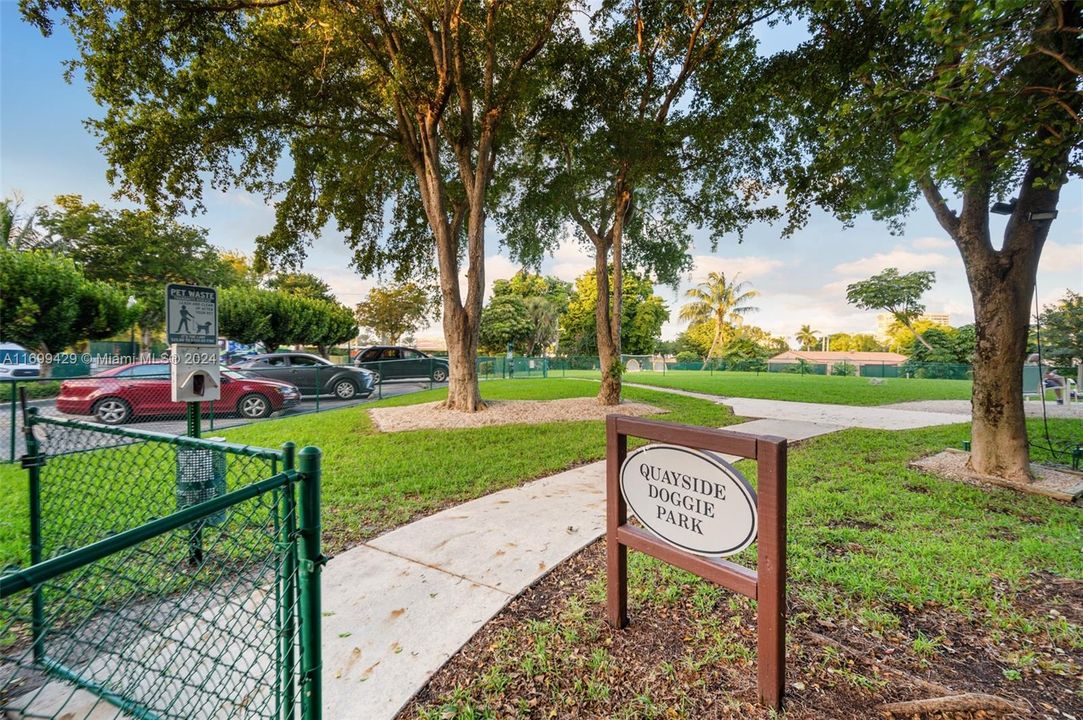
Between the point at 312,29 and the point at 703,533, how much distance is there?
9474 millimetres

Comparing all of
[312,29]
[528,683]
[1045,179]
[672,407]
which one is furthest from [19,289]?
[1045,179]

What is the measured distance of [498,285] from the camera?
144 ft

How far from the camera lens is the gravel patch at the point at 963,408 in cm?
1028

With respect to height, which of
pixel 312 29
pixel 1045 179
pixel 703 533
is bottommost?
pixel 703 533

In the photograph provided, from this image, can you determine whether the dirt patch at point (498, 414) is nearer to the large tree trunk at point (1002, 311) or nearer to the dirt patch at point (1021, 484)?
the dirt patch at point (1021, 484)

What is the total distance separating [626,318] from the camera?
42094mm

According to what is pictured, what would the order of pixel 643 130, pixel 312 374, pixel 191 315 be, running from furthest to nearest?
pixel 312 374 < pixel 643 130 < pixel 191 315

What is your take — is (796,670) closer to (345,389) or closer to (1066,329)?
(345,389)

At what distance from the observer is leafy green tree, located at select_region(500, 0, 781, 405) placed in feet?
27.7

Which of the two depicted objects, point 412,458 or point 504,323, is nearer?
point 412,458

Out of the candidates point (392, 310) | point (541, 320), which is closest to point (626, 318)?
point (541, 320)

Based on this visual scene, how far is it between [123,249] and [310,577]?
113 ft

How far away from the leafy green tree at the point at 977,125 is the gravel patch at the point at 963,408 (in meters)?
7.10

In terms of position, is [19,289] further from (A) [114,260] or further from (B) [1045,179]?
(B) [1045,179]
